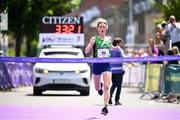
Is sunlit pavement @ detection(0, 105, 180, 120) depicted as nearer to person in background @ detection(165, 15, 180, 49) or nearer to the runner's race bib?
the runner's race bib

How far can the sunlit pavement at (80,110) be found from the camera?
50.7 ft

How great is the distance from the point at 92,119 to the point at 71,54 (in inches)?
385

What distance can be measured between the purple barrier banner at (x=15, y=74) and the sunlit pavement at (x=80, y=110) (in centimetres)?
601

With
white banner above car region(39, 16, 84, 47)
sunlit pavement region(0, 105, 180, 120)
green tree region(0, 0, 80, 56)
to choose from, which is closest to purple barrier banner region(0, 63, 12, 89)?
white banner above car region(39, 16, 84, 47)

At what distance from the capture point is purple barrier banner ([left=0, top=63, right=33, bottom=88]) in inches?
1091

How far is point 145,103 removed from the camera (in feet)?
67.5

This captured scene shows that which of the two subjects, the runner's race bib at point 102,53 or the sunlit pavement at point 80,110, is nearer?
the sunlit pavement at point 80,110

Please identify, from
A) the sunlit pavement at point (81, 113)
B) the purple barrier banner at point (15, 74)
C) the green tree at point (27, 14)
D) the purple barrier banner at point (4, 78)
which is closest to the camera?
the sunlit pavement at point (81, 113)

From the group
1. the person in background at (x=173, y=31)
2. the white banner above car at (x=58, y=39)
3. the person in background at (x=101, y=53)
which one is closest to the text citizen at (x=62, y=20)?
the white banner above car at (x=58, y=39)

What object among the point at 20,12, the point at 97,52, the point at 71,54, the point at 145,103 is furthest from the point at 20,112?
the point at 20,12

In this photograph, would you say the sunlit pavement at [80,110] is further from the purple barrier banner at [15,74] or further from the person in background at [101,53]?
the purple barrier banner at [15,74]

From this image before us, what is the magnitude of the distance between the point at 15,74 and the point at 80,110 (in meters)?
12.8

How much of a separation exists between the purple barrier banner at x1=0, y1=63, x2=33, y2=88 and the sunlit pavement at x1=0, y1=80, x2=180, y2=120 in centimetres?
601

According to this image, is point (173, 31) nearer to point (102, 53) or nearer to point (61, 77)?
point (61, 77)
